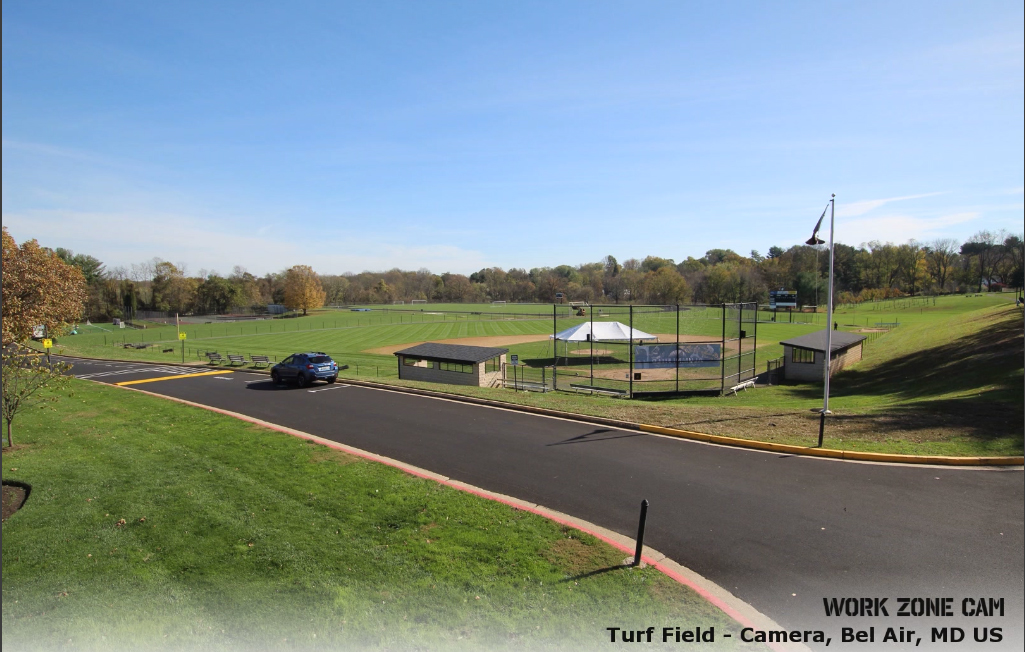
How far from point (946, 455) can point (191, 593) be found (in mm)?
13606

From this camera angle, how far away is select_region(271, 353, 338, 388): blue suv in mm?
25188

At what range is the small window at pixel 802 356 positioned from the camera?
33281mm

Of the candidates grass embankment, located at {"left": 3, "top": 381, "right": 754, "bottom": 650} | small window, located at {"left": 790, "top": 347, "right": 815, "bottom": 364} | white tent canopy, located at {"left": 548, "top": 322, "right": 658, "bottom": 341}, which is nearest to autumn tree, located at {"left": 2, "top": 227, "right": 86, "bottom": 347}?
grass embankment, located at {"left": 3, "top": 381, "right": 754, "bottom": 650}

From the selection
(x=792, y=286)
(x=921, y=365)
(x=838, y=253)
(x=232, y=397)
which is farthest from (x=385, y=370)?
A: (x=838, y=253)

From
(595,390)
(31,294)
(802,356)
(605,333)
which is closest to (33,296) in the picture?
(31,294)

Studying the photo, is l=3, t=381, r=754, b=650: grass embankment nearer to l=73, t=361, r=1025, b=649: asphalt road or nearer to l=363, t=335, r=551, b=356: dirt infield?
l=73, t=361, r=1025, b=649: asphalt road

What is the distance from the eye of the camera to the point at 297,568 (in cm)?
708

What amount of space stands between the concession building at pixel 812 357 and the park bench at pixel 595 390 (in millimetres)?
14904

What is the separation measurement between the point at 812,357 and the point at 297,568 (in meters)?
→ 33.6

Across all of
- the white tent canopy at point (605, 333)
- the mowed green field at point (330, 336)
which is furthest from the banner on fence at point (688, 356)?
the white tent canopy at point (605, 333)

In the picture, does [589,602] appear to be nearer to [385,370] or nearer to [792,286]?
[385,370]

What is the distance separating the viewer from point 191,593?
6512mm

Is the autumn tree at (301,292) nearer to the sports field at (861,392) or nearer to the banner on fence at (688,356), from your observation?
the sports field at (861,392)

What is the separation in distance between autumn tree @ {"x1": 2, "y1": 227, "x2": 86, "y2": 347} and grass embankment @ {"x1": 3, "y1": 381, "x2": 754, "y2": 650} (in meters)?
12.7
